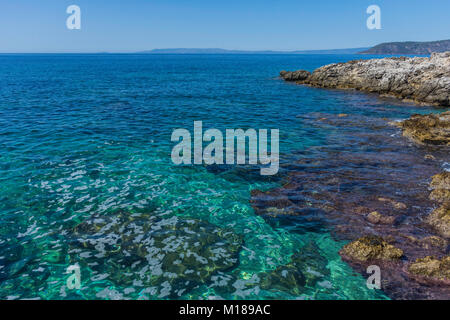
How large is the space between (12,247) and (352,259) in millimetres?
13010

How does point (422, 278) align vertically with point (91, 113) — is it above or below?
below

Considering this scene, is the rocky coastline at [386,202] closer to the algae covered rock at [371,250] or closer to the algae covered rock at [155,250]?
the algae covered rock at [371,250]

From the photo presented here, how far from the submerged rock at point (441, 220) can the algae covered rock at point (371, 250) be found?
290 centimetres

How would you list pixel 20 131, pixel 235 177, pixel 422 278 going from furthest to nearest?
pixel 20 131 → pixel 235 177 → pixel 422 278

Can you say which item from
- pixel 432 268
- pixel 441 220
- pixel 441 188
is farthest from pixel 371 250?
pixel 441 188

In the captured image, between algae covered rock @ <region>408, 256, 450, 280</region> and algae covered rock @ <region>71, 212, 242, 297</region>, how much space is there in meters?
6.19

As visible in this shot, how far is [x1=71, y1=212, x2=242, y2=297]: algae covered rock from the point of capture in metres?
9.87

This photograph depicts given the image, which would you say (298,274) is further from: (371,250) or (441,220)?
(441,220)

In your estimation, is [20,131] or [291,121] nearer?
[20,131]

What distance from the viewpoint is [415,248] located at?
11.0 meters

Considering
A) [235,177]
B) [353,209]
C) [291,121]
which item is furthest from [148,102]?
[353,209]
